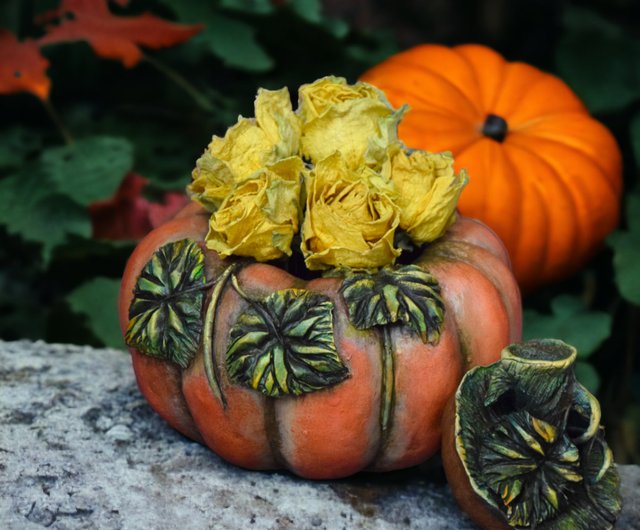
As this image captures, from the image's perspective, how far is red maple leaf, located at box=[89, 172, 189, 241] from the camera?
2336 mm

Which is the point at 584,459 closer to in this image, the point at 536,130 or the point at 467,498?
the point at 467,498

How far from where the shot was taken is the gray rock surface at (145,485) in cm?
139

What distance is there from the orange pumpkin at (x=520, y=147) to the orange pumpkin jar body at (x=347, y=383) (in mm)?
552

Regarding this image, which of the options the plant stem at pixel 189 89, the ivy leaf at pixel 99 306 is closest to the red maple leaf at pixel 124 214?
the ivy leaf at pixel 99 306

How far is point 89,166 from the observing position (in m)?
2.21

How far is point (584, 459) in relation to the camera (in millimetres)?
1394

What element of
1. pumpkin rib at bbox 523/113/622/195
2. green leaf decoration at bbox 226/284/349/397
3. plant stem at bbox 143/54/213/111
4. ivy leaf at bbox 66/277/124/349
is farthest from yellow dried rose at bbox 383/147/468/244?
plant stem at bbox 143/54/213/111

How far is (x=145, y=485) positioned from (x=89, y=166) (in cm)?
97

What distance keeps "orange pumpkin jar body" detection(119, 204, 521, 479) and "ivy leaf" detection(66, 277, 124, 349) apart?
56 centimetres

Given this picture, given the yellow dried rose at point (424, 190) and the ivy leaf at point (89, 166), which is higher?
the yellow dried rose at point (424, 190)

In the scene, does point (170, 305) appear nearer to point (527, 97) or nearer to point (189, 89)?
point (527, 97)

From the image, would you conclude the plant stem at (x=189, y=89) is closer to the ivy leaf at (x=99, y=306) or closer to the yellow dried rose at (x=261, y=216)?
the ivy leaf at (x=99, y=306)

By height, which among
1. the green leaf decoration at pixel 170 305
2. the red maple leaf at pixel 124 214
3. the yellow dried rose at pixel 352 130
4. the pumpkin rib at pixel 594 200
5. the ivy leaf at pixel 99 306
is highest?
the yellow dried rose at pixel 352 130

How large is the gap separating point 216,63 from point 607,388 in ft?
5.03
